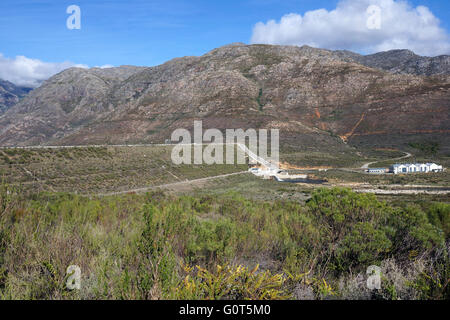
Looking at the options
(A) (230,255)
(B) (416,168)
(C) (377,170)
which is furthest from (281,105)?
(A) (230,255)

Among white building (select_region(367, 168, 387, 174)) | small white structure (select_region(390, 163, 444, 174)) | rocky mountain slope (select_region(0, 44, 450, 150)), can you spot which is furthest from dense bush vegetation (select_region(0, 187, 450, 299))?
rocky mountain slope (select_region(0, 44, 450, 150))

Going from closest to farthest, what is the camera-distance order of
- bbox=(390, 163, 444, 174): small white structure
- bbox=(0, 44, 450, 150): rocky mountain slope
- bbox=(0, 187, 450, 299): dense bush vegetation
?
bbox=(0, 187, 450, 299): dense bush vegetation < bbox=(390, 163, 444, 174): small white structure < bbox=(0, 44, 450, 150): rocky mountain slope

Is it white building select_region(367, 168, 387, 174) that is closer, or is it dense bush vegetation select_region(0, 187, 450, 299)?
dense bush vegetation select_region(0, 187, 450, 299)

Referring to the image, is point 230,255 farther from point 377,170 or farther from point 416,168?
point 416,168

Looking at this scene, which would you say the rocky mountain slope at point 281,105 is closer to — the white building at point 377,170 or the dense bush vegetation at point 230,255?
the white building at point 377,170

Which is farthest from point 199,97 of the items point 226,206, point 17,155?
point 226,206

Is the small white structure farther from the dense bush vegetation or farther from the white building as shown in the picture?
the dense bush vegetation

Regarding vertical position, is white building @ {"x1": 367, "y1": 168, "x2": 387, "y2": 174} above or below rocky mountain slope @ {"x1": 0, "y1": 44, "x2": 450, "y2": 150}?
below
